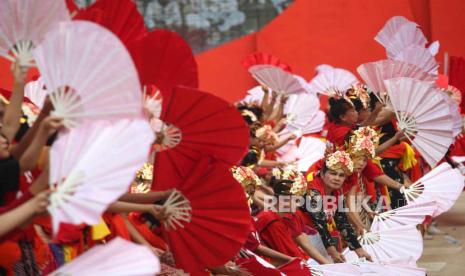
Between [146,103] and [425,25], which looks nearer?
[146,103]

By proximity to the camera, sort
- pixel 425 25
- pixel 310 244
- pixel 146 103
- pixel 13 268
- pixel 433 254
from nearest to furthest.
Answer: pixel 13 268, pixel 146 103, pixel 310 244, pixel 433 254, pixel 425 25

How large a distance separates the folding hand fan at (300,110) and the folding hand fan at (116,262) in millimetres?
6152

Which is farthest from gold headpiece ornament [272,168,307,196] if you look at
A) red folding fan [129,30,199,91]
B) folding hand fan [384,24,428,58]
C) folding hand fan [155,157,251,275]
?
folding hand fan [384,24,428,58]

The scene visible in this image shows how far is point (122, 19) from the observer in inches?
167

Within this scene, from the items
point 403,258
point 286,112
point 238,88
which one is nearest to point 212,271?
point 403,258

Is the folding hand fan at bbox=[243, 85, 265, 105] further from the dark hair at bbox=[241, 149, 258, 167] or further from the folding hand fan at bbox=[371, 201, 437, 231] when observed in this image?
the folding hand fan at bbox=[371, 201, 437, 231]

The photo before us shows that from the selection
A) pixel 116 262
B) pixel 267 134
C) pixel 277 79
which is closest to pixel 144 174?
pixel 116 262

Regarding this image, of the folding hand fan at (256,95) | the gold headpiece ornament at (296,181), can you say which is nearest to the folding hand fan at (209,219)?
the gold headpiece ornament at (296,181)

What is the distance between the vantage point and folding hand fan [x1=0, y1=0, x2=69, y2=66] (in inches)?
149

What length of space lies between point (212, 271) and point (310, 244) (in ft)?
3.98

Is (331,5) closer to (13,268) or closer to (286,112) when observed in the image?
(286,112)

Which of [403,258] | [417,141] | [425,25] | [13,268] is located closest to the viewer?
[13,268]

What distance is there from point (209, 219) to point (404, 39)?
4.45 meters

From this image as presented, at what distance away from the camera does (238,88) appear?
11711mm
